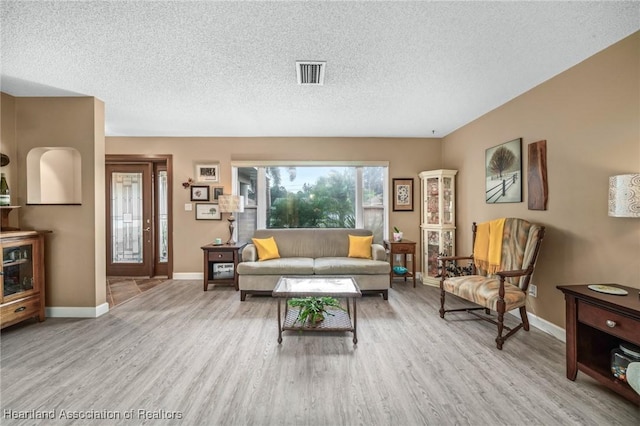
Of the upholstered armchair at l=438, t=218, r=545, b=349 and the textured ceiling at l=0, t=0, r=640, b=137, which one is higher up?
the textured ceiling at l=0, t=0, r=640, b=137

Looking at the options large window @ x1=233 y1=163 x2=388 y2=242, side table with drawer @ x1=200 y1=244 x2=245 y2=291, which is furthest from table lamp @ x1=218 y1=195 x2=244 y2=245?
large window @ x1=233 y1=163 x2=388 y2=242

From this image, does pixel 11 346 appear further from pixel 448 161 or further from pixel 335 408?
pixel 448 161

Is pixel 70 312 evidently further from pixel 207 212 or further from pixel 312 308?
pixel 312 308

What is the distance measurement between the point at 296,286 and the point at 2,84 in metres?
3.66

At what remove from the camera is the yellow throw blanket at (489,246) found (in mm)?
3045

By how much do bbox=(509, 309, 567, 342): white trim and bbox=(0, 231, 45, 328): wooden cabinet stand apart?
5263 millimetres

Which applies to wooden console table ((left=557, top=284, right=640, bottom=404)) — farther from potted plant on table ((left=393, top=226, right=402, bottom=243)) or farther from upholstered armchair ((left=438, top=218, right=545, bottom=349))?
potted plant on table ((left=393, top=226, right=402, bottom=243))

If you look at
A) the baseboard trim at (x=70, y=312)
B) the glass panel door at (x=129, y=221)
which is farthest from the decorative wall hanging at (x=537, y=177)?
the glass panel door at (x=129, y=221)

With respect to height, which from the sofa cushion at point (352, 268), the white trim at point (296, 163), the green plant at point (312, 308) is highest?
the white trim at point (296, 163)

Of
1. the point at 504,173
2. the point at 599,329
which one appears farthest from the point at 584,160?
the point at 599,329

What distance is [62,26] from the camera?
1.96 meters

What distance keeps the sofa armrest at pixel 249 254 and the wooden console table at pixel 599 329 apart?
3455mm

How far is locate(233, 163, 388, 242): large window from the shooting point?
506 centimetres

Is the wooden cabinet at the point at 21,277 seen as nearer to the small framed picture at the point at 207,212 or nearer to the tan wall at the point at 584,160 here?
the small framed picture at the point at 207,212
